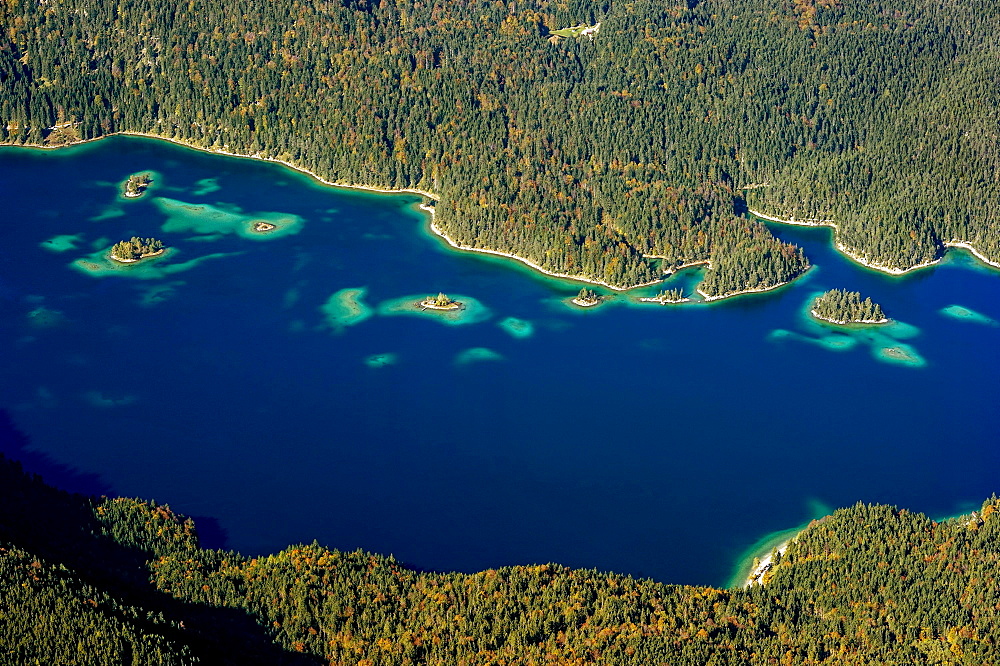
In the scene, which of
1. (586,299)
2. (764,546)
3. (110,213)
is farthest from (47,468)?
(110,213)

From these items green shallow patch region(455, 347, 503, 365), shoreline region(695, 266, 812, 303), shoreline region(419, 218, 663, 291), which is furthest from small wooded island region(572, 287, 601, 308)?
green shallow patch region(455, 347, 503, 365)

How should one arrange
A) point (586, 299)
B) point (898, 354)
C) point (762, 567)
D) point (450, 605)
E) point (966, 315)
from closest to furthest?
point (450, 605) < point (762, 567) < point (898, 354) < point (966, 315) < point (586, 299)

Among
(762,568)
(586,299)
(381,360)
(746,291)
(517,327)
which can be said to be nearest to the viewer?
(762,568)

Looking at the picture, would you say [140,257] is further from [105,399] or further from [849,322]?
[849,322]

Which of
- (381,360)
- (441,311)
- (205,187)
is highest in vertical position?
(381,360)

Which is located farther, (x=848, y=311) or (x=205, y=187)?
(x=205, y=187)

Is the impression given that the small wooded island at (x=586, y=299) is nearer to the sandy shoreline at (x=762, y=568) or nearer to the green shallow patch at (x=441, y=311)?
the green shallow patch at (x=441, y=311)

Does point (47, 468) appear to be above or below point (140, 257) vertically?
above

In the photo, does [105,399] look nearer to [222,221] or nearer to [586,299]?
[222,221]
